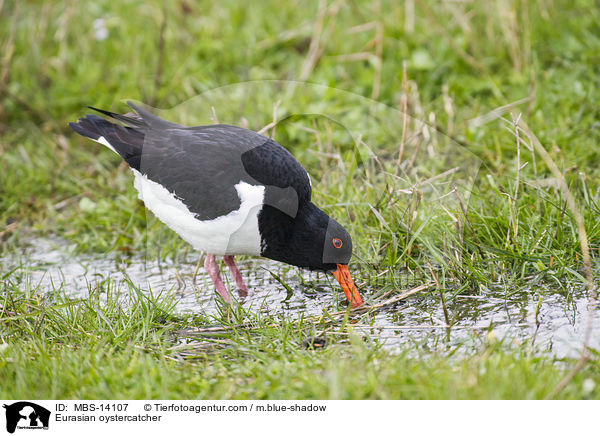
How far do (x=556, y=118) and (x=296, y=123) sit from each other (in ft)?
7.44

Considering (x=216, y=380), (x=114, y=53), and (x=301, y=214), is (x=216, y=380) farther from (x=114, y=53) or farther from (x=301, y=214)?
(x=114, y=53)

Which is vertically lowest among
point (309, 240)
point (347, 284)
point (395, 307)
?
point (395, 307)

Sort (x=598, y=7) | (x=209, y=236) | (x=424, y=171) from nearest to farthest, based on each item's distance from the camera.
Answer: (x=209, y=236) → (x=424, y=171) → (x=598, y=7)

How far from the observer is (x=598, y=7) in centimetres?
663

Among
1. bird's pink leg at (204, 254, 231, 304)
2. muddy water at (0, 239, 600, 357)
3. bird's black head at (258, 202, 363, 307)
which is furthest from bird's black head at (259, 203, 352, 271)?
bird's pink leg at (204, 254, 231, 304)

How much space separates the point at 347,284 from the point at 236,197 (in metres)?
0.82

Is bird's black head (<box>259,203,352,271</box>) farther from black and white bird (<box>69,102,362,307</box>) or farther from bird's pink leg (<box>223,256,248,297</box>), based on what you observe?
bird's pink leg (<box>223,256,248,297</box>)

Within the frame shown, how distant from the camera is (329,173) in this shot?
4453 mm
